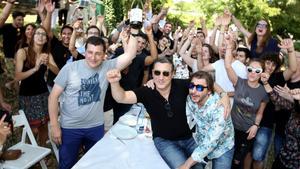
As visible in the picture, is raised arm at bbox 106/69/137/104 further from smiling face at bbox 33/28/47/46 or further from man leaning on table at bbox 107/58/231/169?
smiling face at bbox 33/28/47/46

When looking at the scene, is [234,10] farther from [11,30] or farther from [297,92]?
[297,92]

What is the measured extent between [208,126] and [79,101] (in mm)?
1400

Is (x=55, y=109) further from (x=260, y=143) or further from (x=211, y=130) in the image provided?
(x=260, y=143)

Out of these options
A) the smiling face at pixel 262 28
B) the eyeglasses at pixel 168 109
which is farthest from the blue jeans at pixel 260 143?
the smiling face at pixel 262 28

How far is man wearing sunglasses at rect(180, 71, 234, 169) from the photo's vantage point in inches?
117

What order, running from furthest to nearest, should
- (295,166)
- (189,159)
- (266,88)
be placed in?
(266,88) → (295,166) → (189,159)

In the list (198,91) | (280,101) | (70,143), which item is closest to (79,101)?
(70,143)

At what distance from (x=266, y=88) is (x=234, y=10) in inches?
560

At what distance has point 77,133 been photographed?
3.68 meters

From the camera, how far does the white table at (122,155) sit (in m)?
2.84

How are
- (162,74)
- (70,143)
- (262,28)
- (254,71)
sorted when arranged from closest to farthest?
(162,74)
(70,143)
(254,71)
(262,28)

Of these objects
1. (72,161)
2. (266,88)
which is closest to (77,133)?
(72,161)

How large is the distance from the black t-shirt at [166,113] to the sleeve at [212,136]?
0.34 meters

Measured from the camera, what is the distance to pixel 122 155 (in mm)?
3031
